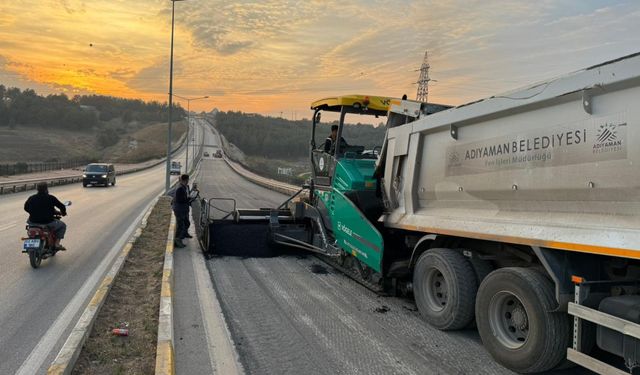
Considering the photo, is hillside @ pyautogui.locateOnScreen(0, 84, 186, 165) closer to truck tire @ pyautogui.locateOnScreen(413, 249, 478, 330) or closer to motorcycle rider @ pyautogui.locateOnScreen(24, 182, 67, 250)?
motorcycle rider @ pyautogui.locateOnScreen(24, 182, 67, 250)

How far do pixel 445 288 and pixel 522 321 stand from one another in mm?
1225

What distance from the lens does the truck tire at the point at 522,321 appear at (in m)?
3.97

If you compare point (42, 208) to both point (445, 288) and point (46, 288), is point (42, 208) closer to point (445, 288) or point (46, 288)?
point (46, 288)

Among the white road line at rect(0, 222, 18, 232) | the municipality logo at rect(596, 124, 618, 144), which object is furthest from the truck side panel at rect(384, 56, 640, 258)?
the white road line at rect(0, 222, 18, 232)

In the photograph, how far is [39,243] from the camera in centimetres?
850

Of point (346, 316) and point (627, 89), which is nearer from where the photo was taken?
point (627, 89)

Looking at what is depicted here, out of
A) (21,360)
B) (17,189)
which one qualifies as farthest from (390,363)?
(17,189)

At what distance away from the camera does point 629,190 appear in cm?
346

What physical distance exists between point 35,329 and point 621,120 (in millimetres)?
6256

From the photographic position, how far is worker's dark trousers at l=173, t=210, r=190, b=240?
10.7m

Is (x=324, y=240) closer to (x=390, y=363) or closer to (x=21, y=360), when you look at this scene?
(x=390, y=363)

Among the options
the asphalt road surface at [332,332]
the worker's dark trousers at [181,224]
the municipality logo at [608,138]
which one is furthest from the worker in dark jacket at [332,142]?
the municipality logo at [608,138]

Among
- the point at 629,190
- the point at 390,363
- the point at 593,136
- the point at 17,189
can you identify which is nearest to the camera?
the point at 629,190

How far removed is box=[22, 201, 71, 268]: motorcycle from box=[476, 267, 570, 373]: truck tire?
7.66m
